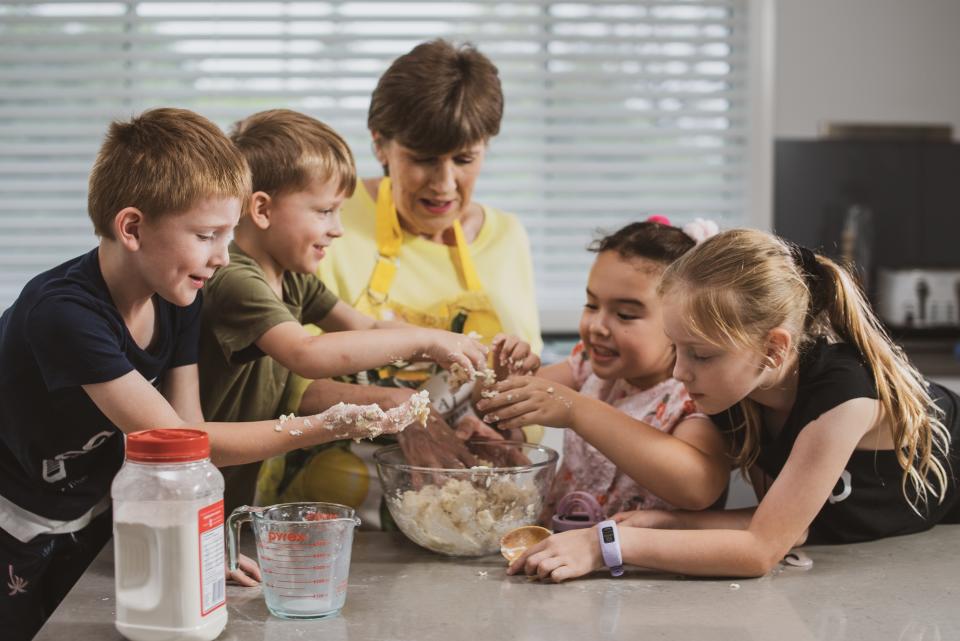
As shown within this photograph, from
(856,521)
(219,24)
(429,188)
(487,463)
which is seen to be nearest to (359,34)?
(219,24)

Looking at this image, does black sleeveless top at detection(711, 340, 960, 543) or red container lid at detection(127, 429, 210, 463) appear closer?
red container lid at detection(127, 429, 210, 463)

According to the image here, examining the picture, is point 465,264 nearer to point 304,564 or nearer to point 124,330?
A: point 124,330

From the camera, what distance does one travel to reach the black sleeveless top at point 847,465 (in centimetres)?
136

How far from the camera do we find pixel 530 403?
1.49 meters

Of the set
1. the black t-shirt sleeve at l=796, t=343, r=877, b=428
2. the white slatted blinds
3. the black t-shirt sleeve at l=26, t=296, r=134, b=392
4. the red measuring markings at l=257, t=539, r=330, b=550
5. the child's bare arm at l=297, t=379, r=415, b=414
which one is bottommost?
the red measuring markings at l=257, t=539, r=330, b=550

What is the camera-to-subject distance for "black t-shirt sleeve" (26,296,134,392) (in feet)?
3.97

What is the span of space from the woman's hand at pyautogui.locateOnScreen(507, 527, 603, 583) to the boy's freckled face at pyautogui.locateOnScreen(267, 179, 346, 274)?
58 cm

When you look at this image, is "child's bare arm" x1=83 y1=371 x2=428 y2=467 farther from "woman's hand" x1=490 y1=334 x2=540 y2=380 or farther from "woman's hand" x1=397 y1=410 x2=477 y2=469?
"woman's hand" x1=490 y1=334 x2=540 y2=380

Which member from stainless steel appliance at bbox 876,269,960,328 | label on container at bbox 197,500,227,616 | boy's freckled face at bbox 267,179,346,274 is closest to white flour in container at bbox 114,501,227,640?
label on container at bbox 197,500,227,616

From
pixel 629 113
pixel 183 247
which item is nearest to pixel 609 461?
pixel 183 247

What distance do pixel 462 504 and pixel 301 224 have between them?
0.51 m

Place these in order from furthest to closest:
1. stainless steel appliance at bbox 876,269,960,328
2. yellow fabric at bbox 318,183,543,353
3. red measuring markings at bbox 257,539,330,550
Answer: stainless steel appliance at bbox 876,269,960,328 < yellow fabric at bbox 318,183,543,353 < red measuring markings at bbox 257,539,330,550

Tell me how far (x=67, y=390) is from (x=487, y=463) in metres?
0.62

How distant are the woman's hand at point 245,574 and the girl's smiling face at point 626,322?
678 millimetres
